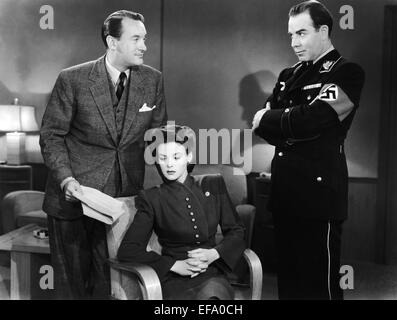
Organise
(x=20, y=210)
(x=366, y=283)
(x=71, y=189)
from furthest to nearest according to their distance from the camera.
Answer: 1. (x=20, y=210)
2. (x=366, y=283)
3. (x=71, y=189)

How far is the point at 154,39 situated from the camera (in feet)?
13.4

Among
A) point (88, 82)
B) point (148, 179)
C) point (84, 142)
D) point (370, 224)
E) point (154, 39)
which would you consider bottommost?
point (370, 224)

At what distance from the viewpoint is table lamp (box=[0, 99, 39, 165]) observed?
459cm

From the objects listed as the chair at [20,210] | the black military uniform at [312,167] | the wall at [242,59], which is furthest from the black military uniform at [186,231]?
the chair at [20,210]

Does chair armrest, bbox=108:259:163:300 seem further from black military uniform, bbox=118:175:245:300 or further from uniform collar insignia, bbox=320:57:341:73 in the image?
uniform collar insignia, bbox=320:57:341:73

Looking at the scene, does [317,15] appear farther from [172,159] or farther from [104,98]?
[104,98]

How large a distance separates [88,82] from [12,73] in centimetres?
181

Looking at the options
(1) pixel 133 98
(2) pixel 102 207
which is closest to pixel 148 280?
(2) pixel 102 207

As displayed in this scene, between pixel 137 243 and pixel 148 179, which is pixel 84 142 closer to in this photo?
pixel 137 243

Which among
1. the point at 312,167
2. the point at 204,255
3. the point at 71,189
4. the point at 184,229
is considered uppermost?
the point at 312,167

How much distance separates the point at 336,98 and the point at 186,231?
3.00ft

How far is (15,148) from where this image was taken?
184 inches

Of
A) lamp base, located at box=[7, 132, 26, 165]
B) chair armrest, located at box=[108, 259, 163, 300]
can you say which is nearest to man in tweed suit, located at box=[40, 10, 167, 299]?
chair armrest, located at box=[108, 259, 163, 300]
